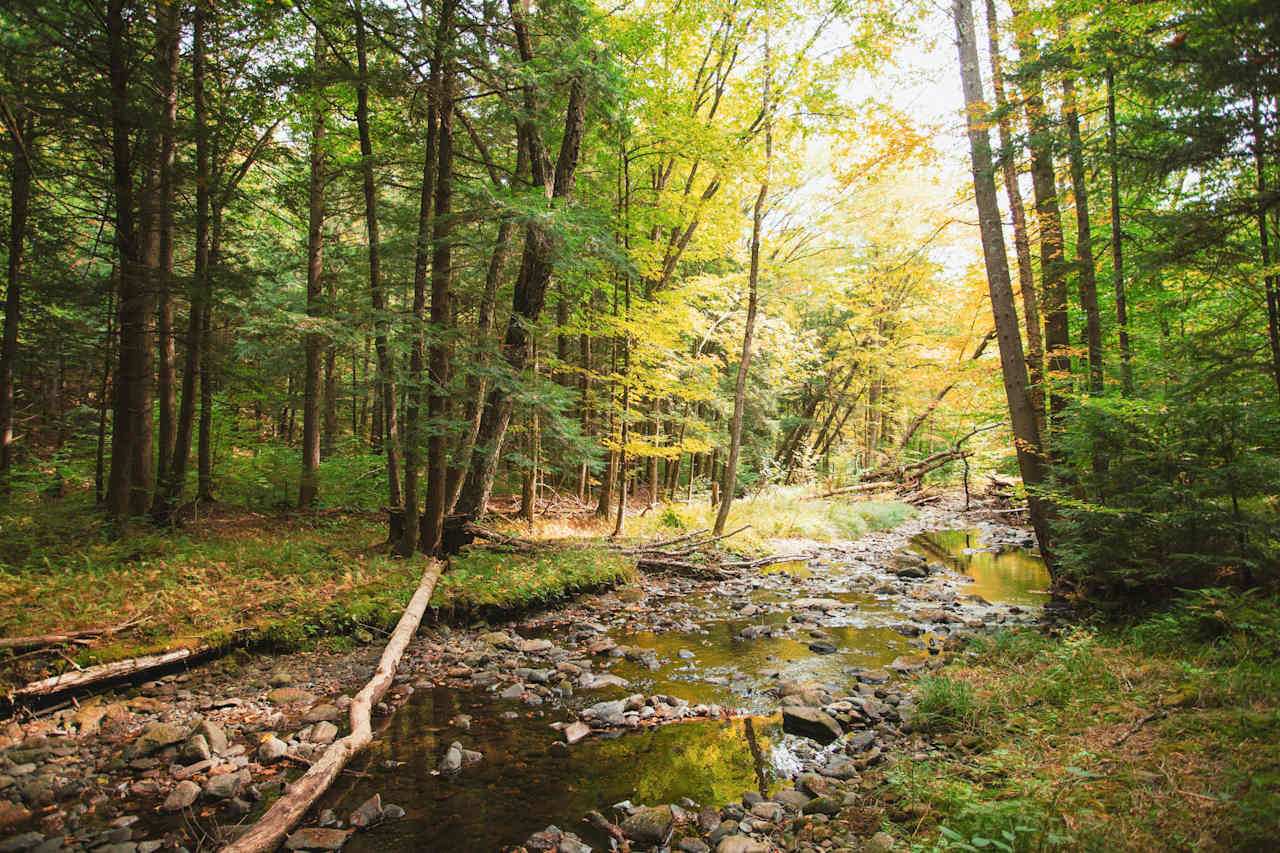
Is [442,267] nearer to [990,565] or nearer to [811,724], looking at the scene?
[811,724]

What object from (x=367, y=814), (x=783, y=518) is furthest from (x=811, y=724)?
(x=783, y=518)

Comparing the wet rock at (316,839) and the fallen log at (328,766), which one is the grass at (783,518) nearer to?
the fallen log at (328,766)

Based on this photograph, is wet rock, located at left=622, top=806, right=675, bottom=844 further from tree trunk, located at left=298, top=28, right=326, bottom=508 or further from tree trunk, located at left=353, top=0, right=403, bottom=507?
tree trunk, located at left=298, top=28, right=326, bottom=508

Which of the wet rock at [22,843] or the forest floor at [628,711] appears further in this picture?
the wet rock at [22,843]

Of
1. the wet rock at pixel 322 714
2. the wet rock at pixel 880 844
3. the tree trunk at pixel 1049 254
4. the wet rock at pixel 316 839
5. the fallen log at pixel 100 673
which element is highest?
the tree trunk at pixel 1049 254

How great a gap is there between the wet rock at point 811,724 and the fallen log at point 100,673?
611 cm

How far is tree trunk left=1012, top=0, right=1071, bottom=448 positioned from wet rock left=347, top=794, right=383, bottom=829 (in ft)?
30.1

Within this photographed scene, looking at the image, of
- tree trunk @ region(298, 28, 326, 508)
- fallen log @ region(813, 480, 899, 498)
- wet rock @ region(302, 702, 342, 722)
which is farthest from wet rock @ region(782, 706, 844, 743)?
fallen log @ region(813, 480, 899, 498)

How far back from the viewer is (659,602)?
9.94m

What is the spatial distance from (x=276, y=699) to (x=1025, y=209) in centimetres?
1329

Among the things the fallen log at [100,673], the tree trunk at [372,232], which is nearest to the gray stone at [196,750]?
the fallen log at [100,673]

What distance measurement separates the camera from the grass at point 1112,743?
274 centimetres

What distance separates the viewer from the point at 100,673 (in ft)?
16.3

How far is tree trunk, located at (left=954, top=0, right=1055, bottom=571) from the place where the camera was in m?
8.33
